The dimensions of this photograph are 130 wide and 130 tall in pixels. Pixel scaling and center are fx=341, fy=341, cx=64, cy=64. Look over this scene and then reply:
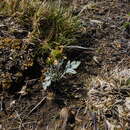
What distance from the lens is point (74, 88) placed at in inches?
99.2

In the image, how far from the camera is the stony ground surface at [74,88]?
2.30m

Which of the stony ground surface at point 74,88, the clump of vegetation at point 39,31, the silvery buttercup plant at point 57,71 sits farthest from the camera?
the clump of vegetation at point 39,31

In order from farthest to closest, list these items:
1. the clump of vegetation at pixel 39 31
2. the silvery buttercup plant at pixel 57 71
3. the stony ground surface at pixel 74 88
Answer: the clump of vegetation at pixel 39 31
the silvery buttercup plant at pixel 57 71
the stony ground surface at pixel 74 88

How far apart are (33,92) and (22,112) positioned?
0.19 metres

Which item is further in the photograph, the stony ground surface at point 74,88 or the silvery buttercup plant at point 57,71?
the silvery buttercup plant at point 57,71

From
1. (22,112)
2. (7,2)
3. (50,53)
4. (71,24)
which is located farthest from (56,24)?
(22,112)

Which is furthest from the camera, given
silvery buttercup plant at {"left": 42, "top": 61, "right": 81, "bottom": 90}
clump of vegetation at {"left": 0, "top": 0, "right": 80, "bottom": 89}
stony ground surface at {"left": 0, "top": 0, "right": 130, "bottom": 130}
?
clump of vegetation at {"left": 0, "top": 0, "right": 80, "bottom": 89}

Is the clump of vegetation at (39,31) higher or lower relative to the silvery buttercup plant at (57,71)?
higher

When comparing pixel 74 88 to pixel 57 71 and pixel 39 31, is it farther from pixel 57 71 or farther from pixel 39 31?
pixel 39 31

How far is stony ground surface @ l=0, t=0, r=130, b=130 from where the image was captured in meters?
2.30

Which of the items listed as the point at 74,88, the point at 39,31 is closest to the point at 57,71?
the point at 74,88

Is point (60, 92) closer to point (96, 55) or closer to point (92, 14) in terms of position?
point (96, 55)

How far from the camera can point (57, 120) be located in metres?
2.31

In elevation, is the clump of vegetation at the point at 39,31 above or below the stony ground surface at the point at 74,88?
above
